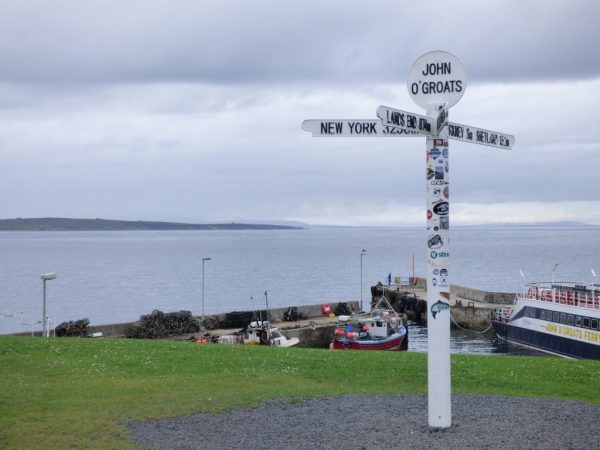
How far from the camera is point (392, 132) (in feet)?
35.9

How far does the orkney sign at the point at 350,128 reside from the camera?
10.9 m

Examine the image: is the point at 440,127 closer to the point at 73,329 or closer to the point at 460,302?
the point at 73,329

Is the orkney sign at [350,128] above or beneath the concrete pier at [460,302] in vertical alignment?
above

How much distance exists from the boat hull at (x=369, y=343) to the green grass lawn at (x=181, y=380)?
776 inches

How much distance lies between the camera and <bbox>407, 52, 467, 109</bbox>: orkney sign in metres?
10.9

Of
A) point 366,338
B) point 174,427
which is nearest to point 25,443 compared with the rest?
point 174,427

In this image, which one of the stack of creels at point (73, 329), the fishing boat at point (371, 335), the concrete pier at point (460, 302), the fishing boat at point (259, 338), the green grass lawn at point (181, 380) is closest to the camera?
the green grass lawn at point (181, 380)

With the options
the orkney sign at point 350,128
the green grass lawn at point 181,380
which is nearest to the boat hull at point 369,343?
the green grass lawn at point 181,380

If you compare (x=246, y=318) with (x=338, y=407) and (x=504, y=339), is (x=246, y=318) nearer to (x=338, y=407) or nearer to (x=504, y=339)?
(x=504, y=339)

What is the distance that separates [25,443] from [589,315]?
35538 mm

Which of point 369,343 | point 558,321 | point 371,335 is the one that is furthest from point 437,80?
point 558,321

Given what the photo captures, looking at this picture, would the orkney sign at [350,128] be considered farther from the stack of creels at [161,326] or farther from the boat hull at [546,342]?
the stack of creels at [161,326]

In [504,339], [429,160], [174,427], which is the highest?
[429,160]

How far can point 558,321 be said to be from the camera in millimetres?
43312
